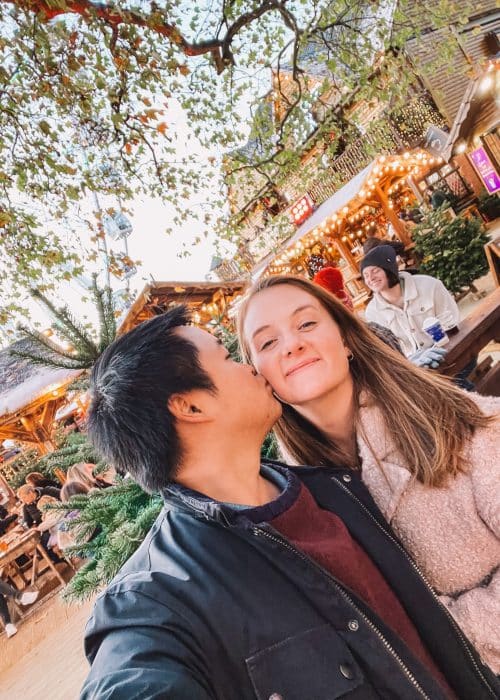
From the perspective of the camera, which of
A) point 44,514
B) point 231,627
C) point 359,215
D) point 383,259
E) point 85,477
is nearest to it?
point 231,627

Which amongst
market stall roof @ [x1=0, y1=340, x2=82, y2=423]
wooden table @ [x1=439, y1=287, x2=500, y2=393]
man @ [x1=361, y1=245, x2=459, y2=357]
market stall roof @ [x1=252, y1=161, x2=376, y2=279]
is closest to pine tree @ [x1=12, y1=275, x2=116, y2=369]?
wooden table @ [x1=439, y1=287, x2=500, y2=393]

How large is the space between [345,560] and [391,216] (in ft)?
50.0

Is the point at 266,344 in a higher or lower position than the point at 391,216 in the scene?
lower

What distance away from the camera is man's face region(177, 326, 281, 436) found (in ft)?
4.53

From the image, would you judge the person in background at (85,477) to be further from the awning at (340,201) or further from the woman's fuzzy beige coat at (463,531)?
the awning at (340,201)

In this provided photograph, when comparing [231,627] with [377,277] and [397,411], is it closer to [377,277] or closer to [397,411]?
[397,411]

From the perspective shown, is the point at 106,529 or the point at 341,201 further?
the point at 341,201

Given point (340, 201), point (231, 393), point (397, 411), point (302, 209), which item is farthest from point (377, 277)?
point (302, 209)

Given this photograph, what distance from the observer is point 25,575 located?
8367mm

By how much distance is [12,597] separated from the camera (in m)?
7.07

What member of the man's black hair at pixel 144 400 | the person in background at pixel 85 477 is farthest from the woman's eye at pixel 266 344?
the person in background at pixel 85 477

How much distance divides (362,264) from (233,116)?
447 cm

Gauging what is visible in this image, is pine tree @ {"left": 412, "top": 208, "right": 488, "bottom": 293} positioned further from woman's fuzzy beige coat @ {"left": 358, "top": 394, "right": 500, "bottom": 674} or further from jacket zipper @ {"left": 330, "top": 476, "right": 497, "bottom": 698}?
jacket zipper @ {"left": 330, "top": 476, "right": 497, "bottom": 698}

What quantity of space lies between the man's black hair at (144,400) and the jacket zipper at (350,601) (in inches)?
15.4
